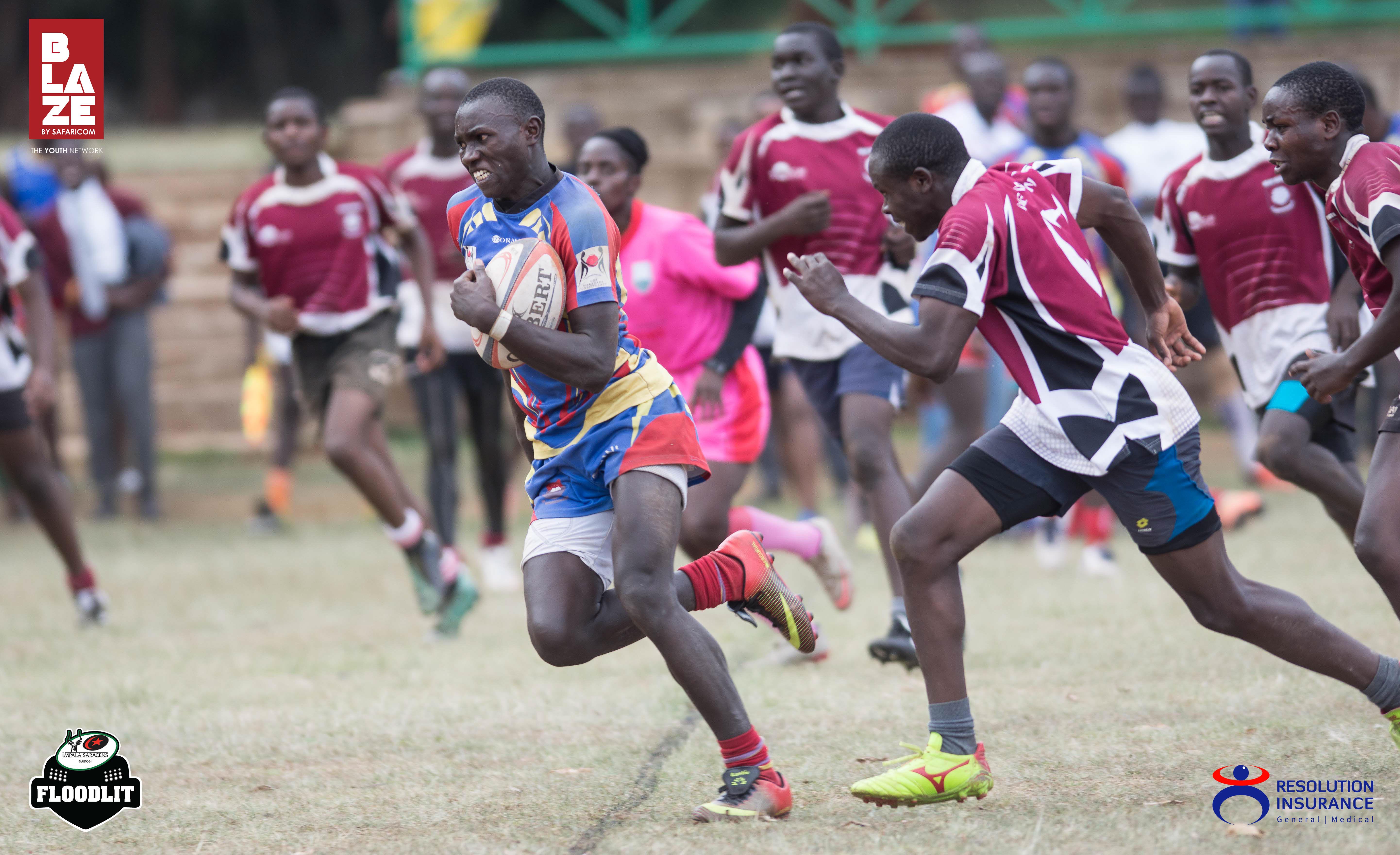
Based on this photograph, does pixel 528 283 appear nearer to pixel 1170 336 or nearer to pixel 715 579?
pixel 715 579

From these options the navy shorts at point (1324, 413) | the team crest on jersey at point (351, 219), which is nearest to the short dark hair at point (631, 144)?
the team crest on jersey at point (351, 219)

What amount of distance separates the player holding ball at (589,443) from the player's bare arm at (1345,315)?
2.44 meters

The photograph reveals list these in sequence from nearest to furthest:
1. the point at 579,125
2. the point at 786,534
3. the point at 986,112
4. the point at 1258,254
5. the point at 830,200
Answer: the point at 1258,254 < the point at 830,200 < the point at 786,534 < the point at 579,125 < the point at 986,112

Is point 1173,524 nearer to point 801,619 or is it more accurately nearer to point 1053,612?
point 801,619

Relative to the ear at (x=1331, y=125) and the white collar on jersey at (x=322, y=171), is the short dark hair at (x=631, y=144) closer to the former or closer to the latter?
the white collar on jersey at (x=322, y=171)

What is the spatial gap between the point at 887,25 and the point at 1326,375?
34.5ft

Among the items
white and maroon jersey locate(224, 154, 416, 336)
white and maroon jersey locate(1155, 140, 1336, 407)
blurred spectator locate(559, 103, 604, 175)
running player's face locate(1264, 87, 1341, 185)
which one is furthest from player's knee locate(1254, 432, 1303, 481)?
blurred spectator locate(559, 103, 604, 175)

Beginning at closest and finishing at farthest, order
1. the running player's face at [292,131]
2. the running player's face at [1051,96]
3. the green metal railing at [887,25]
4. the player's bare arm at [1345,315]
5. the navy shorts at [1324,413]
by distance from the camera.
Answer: the player's bare arm at [1345,315] → the navy shorts at [1324,413] → the running player's face at [292,131] → the running player's face at [1051,96] → the green metal railing at [887,25]

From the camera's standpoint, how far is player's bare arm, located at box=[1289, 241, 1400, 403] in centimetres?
421

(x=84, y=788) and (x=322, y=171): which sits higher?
(x=322, y=171)

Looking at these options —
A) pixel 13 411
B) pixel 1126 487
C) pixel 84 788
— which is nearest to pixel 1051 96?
pixel 1126 487

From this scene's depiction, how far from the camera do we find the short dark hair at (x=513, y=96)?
4.22 meters

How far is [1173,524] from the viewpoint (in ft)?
13.4

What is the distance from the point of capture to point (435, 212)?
28.4ft
